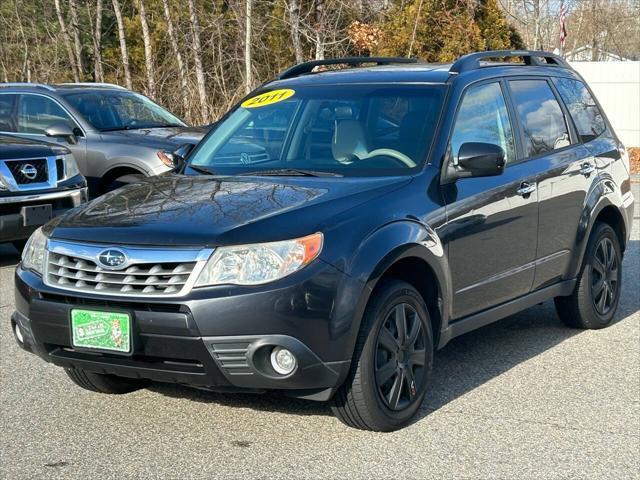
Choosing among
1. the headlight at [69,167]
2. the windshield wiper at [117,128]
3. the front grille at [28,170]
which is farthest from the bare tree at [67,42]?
the front grille at [28,170]

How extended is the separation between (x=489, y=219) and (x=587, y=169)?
4.80 feet

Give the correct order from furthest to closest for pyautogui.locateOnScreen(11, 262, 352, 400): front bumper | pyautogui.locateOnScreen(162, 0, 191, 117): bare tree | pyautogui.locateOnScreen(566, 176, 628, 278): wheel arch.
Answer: pyautogui.locateOnScreen(162, 0, 191, 117): bare tree
pyautogui.locateOnScreen(566, 176, 628, 278): wheel arch
pyautogui.locateOnScreen(11, 262, 352, 400): front bumper

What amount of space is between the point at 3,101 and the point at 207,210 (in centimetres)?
863

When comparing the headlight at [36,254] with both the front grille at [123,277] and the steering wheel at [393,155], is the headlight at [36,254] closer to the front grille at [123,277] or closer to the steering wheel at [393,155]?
the front grille at [123,277]

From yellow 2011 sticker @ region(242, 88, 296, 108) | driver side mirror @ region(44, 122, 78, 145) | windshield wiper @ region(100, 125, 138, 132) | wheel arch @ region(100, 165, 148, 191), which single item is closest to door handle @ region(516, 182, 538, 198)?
yellow 2011 sticker @ region(242, 88, 296, 108)

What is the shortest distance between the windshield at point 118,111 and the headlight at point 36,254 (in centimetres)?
718

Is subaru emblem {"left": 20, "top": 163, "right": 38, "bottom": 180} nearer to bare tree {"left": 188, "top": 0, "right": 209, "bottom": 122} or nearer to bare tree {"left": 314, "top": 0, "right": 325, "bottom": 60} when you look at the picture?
bare tree {"left": 314, "top": 0, "right": 325, "bottom": 60}

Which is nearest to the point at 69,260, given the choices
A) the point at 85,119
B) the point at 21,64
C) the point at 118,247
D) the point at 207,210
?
the point at 118,247

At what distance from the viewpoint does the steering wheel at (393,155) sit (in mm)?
5498

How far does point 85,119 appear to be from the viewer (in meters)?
12.3

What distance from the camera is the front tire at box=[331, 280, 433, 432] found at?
4793 millimetres

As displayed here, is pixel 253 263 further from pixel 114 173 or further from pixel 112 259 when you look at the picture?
pixel 114 173

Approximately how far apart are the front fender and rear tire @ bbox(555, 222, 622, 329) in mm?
1872

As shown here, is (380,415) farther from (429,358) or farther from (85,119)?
(85,119)
